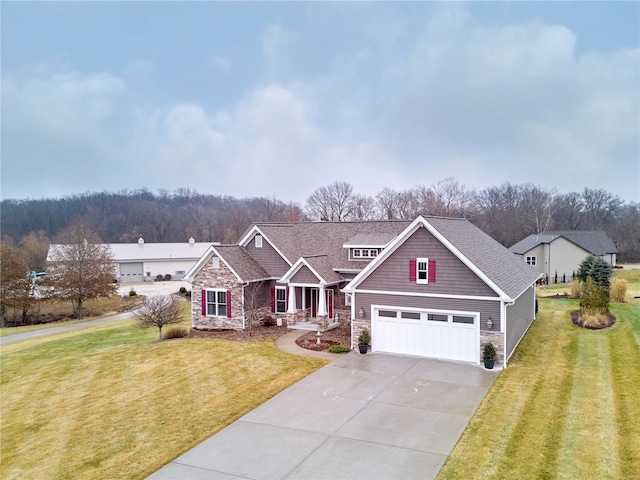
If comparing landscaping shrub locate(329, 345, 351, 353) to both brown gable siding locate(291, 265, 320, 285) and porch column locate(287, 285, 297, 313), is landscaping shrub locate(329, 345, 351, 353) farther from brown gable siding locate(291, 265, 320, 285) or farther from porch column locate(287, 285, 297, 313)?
porch column locate(287, 285, 297, 313)

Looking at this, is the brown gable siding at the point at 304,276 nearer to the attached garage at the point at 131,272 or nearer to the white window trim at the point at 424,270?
the white window trim at the point at 424,270

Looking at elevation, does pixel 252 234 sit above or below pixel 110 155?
below

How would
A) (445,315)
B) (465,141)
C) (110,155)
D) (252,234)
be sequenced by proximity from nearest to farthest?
(445,315), (252,234), (465,141), (110,155)

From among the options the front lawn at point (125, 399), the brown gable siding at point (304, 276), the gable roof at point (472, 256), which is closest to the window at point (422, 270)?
the gable roof at point (472, 256)

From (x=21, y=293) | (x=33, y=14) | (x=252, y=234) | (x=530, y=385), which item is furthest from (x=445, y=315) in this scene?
(x=21, y=293)

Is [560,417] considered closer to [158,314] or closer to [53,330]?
[158,314]

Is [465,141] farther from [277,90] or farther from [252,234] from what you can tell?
[252,234]
